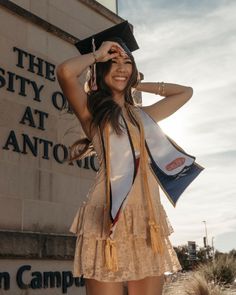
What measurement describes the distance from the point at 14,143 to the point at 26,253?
1.20 m

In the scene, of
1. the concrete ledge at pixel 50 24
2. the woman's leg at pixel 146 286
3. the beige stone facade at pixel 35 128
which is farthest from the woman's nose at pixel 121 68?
the concrete ledge at pixel 50 24

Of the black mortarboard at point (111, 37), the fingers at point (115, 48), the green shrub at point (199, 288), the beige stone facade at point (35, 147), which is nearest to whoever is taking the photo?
the fingers at point (115, 48)

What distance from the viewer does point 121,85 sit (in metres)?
2.56

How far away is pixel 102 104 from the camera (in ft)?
8.02

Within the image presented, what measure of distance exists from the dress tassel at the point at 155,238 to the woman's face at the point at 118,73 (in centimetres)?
75

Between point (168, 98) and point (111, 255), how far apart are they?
102 centimetres

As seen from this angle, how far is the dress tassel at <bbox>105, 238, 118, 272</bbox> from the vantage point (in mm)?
2109

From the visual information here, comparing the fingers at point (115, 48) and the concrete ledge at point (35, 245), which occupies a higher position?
the fingers at point (115, 48)

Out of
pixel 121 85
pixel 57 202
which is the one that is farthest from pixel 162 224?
pixel 57 202

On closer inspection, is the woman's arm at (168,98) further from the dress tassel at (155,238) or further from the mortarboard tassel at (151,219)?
the dress tassel at (155,238)

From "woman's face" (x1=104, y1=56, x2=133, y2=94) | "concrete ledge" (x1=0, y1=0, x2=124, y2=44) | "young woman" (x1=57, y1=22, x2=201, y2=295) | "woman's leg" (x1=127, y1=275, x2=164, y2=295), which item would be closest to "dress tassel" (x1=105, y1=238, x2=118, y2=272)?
"young woman" (x1=57, y1=22, x2=201, y2=295)

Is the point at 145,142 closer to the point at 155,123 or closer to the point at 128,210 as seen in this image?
the point at 155,123

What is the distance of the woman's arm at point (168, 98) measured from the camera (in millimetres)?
2732

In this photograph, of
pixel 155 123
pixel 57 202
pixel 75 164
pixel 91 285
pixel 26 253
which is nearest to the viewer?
pixel 91 285
